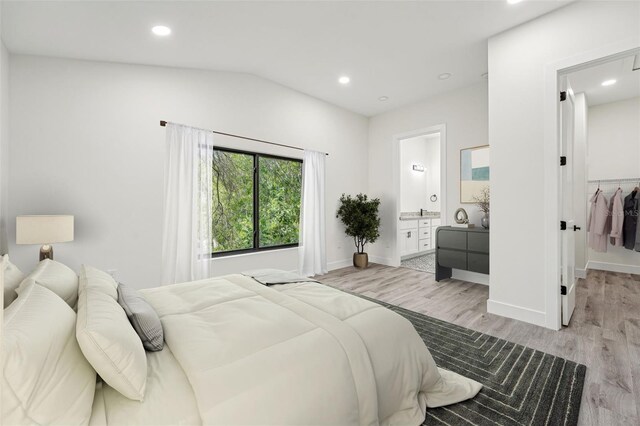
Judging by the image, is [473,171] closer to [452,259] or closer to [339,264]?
[452,259]

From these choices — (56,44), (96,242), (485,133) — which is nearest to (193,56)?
(56,44)

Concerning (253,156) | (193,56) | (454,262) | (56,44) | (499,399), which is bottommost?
(499,399)

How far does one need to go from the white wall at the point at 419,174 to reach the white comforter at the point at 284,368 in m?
5.52

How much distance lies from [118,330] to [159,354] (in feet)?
0.93

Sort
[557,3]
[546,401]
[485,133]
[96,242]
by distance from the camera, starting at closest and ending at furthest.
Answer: [546,401] < [557,3] < [96,242] < [485,133]

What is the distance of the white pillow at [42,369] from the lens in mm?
761

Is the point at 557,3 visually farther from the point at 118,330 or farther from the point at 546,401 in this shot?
the point at 118,330

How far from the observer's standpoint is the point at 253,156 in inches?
164

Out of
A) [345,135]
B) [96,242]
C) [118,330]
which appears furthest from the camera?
[345,135]

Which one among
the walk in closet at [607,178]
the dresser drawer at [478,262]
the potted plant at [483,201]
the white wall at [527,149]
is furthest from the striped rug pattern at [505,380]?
the walk in closet at [607,178]

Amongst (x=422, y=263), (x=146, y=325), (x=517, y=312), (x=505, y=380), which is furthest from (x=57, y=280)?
(x=422, y=263)

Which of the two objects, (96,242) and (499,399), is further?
(96,242)

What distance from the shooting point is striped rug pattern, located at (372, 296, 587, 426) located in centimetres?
155

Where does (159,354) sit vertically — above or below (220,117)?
below
